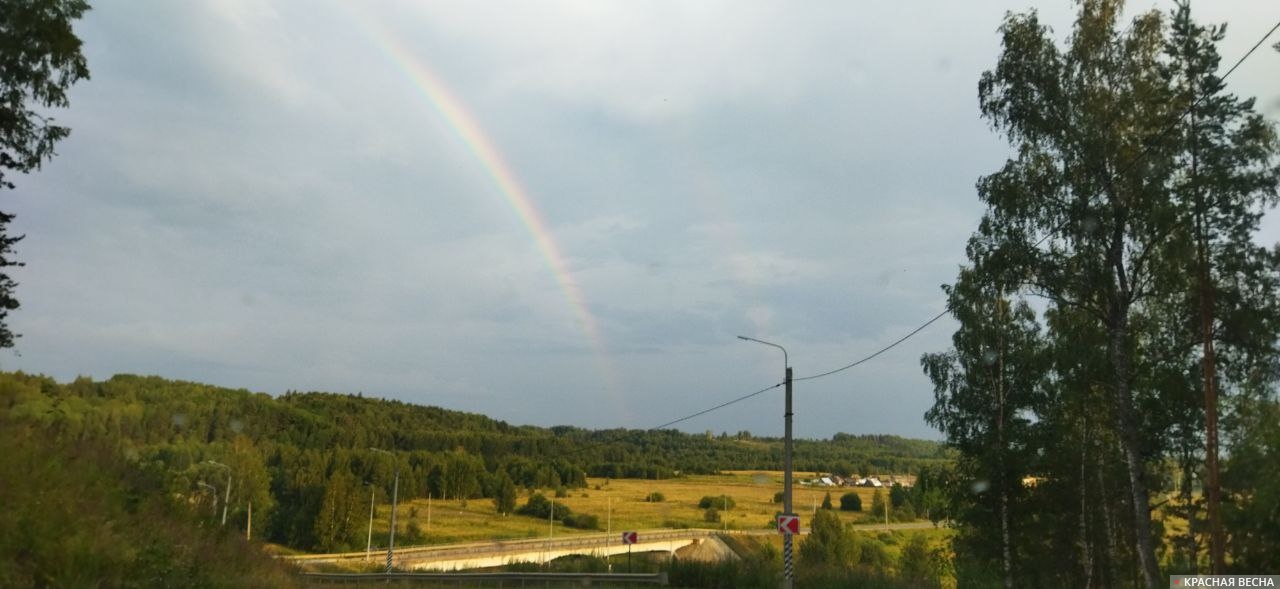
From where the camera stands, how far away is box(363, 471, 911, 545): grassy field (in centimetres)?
11506

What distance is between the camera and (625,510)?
5157 inches

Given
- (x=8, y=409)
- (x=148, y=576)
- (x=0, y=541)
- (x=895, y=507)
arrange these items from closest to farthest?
1. (x=0, y=541)
2. (x=148, y=576)
3. (x=8, y=409)
4. (x=895, y=507)

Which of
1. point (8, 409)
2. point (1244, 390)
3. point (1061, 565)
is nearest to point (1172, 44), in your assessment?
point (1244, 390)

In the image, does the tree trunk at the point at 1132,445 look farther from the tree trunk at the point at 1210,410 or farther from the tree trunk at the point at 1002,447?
the tree trunk at the point at 1002,447

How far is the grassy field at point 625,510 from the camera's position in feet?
378

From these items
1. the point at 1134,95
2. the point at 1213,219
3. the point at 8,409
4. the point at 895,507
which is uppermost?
the point at 1134,95

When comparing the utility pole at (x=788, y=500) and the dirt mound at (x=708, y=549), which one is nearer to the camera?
the utility pole at (x=788, y=500)

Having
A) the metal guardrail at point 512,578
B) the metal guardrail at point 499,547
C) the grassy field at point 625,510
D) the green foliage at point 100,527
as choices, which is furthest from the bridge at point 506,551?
the green foliage at point 100,527

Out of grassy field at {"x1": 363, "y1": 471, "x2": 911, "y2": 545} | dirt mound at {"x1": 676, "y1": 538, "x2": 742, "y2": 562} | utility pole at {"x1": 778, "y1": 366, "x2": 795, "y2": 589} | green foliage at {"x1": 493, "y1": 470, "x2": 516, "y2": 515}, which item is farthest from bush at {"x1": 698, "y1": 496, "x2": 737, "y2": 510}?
utility pole at {"x1": 778, "y1": 366, "x2": 795, "y2": 589}

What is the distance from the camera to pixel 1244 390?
23.9 metres

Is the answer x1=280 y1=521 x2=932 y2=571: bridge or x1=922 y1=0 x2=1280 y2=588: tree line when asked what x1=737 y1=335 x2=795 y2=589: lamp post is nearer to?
x1=922 y1=0 x2=1280 y2=588: tree line

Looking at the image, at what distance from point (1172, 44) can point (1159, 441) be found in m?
11.9

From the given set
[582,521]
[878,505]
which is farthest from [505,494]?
[878,505]

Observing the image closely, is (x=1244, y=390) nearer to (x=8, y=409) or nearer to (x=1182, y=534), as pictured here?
(x=1182, y=534)
